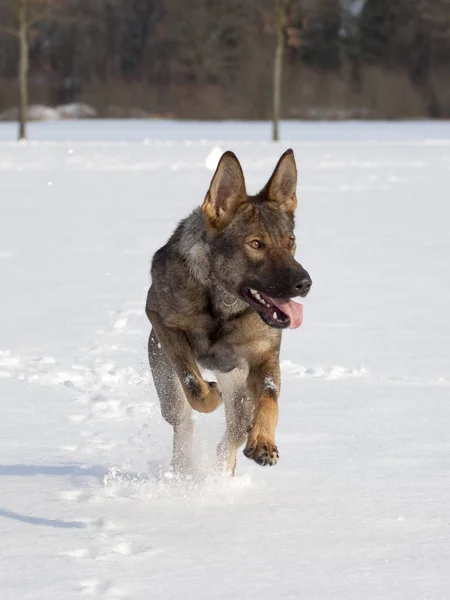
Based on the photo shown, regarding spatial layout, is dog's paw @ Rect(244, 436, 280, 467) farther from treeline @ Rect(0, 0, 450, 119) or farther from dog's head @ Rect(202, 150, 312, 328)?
treeline @ Rect(0, 0, 450, 119)

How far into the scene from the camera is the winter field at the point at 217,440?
159 inches

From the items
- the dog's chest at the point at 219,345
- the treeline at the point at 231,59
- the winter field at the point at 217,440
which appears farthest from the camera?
the treeline at the point at 231,59

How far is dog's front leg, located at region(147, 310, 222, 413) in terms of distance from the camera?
5117mm

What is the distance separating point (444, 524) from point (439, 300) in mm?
5792

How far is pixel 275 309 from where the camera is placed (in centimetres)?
504

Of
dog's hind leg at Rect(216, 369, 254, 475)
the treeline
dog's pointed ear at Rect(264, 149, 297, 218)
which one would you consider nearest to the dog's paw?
dog's hind leg at Rect(216, 369, 254, 475)

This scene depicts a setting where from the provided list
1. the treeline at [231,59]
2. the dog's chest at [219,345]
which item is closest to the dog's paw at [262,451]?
the dog's chest at [219,345]

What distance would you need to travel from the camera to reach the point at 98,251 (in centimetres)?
1322

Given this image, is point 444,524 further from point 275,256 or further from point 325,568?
point 275,256

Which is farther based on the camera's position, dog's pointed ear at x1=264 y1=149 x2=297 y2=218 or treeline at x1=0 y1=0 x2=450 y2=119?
treeline at x1=0 y1=0 x2=450 y2=119

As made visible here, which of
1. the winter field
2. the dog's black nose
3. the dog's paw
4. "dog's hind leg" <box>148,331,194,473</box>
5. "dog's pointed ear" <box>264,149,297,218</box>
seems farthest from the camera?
"dog's hind leg" <box>148,331,194,473</box>

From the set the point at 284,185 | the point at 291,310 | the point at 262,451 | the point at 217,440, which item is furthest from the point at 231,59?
the point at 262,451

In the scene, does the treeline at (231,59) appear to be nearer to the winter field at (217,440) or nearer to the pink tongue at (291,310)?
the winter field at (217,440)

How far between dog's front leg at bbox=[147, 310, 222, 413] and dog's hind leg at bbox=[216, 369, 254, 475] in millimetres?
238
